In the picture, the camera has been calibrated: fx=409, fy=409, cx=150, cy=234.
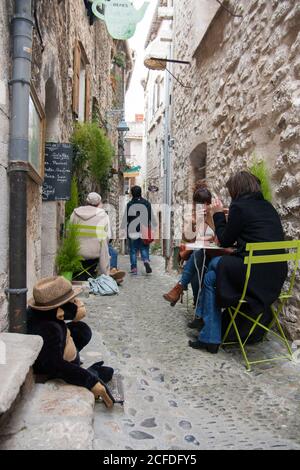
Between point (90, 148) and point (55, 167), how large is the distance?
7.27 feet

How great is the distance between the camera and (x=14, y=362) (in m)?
1.74

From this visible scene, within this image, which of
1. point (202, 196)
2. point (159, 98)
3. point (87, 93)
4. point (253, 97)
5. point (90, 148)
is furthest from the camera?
point (159, 98)

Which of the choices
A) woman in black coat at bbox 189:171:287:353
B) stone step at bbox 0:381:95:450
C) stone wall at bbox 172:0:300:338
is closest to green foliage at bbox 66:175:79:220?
stone wall at bbox 172:0:300:338

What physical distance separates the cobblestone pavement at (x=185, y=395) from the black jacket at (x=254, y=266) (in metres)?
0.48

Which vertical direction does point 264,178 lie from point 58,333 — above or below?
above

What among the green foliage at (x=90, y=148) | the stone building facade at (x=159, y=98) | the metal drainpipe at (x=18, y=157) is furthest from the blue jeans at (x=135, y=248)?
the metal drainpipe at (x=18, y=157)

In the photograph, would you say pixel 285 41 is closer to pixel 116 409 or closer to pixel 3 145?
pixel 3 145

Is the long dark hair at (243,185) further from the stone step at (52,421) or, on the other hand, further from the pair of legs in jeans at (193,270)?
the stone step at (52,421)

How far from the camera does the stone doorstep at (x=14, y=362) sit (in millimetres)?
1487

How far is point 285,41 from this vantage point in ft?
11.7

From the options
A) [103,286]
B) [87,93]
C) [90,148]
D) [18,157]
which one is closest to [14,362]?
[18,157]

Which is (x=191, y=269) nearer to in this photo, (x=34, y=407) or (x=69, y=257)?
(x=69, y=257)
